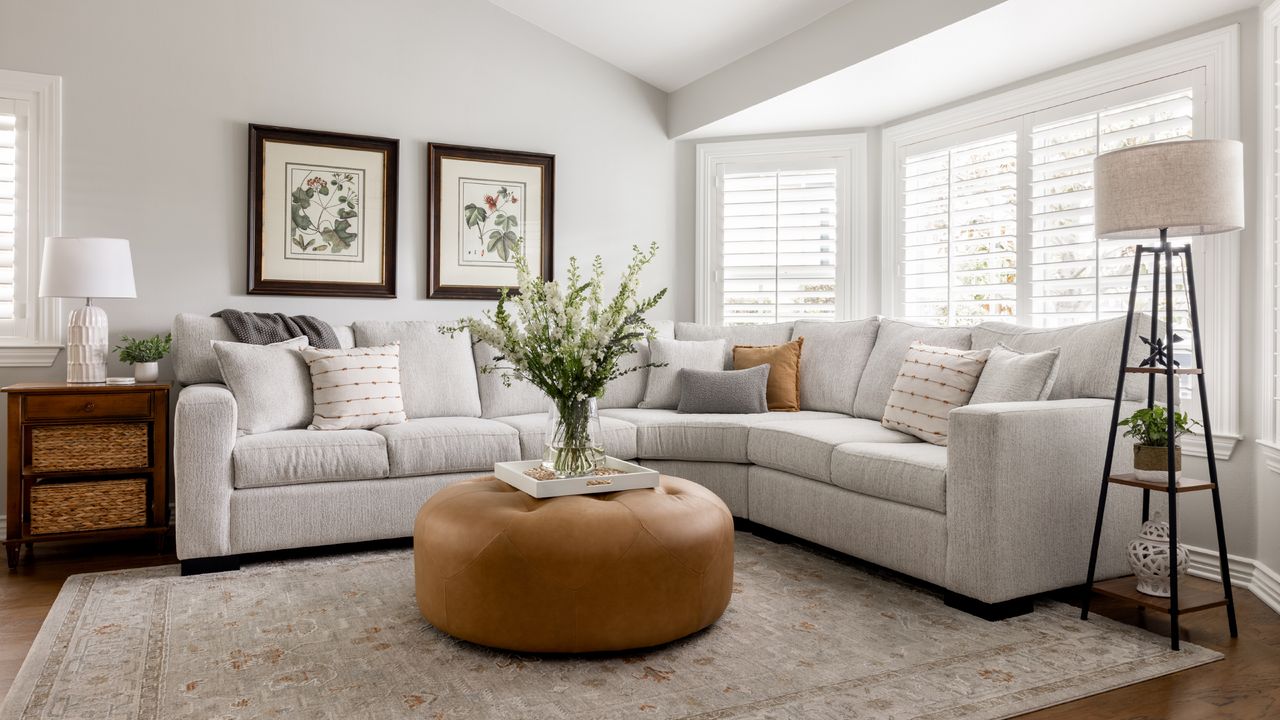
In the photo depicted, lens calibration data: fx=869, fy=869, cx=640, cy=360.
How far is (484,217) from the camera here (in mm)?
4887

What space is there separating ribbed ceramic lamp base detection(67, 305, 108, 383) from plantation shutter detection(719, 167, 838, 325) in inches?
131

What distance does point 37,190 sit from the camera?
3.94 m

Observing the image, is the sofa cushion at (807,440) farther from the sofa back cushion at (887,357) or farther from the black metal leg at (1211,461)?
the black metal leg at (1211,461)

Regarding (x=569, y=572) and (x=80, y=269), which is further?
(x=80, y=269)

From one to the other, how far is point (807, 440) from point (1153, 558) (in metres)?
1.27

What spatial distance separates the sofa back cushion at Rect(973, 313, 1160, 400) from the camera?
315cm

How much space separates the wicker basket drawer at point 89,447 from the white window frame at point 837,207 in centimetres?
314

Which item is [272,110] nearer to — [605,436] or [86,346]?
[86,346]

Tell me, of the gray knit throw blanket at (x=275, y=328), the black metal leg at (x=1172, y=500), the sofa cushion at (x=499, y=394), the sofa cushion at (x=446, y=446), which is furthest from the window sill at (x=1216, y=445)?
the gray knit throw blanket at (x=275, y=328)

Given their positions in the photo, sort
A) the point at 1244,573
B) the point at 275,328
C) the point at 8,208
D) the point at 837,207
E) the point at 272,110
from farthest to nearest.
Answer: the point at 837,207, the point at 272,110, the point at 275,328, the point at 8,208, the point at 1244,573

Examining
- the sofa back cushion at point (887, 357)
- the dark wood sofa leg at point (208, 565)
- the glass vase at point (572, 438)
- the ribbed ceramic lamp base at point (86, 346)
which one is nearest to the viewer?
the glass vase at point (572, 438)

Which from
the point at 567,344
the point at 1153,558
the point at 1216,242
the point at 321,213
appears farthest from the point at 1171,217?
the point at 321,213

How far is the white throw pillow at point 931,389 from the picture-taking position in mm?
3439

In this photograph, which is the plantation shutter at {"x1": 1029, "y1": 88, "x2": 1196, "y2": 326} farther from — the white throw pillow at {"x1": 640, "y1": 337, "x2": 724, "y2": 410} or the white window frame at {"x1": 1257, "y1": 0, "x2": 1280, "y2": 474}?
the white throw pillow at {"x1": 640, "y1": 337, "x2": 724, "y2": 410}
